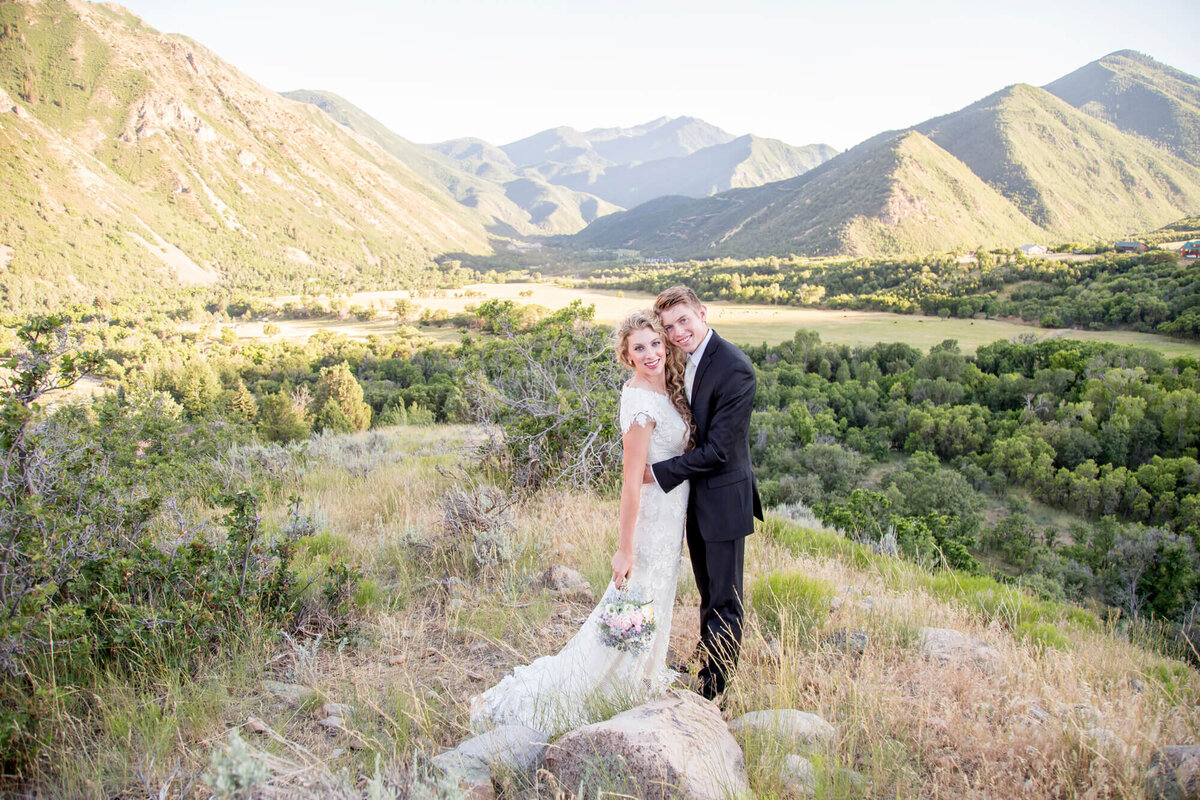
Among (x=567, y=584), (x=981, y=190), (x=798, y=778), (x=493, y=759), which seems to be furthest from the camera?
(x=981, y=190)

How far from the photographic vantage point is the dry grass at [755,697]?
213cm

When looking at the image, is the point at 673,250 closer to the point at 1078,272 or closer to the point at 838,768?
the point at 1078,272

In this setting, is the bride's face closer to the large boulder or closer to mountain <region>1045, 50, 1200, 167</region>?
the large boulder

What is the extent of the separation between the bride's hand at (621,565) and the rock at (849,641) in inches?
52.3

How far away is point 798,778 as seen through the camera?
82.6 inches

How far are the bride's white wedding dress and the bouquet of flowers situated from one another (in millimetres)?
99

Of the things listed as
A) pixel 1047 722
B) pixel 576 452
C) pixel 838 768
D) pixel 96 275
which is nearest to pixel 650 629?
pixel 838 768

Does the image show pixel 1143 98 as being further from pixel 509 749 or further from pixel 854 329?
pixel 509 749

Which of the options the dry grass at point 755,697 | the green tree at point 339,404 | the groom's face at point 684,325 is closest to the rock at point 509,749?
the dry grass at point 755,697

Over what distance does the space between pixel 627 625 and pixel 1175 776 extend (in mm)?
2027

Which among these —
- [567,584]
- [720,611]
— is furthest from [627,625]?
[567,584]

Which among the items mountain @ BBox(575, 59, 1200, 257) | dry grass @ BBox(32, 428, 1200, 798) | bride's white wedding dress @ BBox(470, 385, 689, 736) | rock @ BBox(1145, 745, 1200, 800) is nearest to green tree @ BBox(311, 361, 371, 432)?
dry grass @ BBox(32, 428, 1200, 798)

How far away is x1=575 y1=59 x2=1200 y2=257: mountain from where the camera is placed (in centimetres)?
8650

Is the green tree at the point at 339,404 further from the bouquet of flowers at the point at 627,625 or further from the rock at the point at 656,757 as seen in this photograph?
the rock at the point at 656,757
